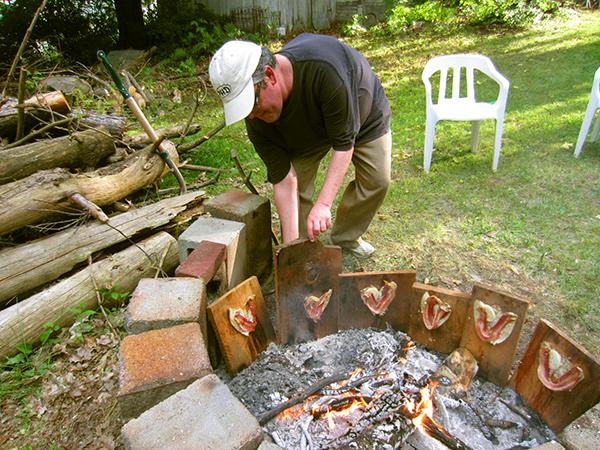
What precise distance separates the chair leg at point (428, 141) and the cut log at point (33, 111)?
11.0 ft

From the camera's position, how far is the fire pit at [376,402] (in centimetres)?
190

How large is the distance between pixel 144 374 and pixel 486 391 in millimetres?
1562

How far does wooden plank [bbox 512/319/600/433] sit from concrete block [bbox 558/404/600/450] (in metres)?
0.15

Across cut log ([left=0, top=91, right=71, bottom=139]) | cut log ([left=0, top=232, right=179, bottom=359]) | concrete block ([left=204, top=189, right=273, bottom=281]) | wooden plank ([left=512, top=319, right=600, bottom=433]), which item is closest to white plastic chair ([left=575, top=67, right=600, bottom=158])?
wooden plank ([left=512, top=319, right=600, bottom=433])

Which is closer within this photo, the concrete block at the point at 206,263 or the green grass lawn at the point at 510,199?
the concrete block at the point at 206,263

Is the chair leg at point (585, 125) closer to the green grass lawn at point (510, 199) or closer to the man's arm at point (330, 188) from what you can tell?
the green grass lawn at point (510, 199)

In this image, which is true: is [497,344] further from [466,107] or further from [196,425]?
[466,107]

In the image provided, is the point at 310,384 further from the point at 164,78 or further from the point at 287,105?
the point at 164,78

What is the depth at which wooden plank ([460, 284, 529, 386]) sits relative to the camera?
200 centimetres

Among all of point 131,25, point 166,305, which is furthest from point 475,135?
point 131,25

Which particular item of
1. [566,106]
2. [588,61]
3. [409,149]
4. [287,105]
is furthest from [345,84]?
[588,61]

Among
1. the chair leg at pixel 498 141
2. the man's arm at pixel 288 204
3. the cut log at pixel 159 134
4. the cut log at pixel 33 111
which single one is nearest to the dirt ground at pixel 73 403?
the man's arm at pixel 288 204

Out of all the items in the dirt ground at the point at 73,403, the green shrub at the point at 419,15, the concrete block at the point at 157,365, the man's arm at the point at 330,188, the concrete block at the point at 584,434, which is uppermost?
the green shrub at the point at 419,15

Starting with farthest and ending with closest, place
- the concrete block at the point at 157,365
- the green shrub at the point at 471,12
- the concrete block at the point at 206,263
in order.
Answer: the green shrub at the point at 471,12, the concrete block at the point at 206,263, the concrete block at the point at 157,365
